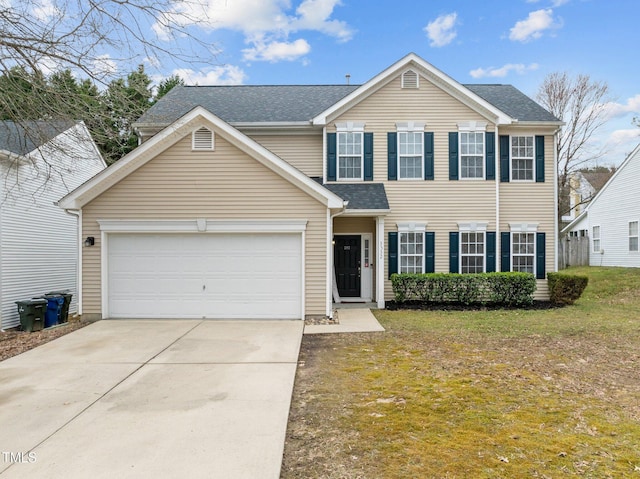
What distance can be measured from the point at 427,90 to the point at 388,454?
11.7 m

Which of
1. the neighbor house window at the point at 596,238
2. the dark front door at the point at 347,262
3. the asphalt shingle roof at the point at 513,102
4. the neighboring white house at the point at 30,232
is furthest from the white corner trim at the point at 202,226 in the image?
the neighbor house window at the point at 596,238

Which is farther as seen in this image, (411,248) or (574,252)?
(574,252)

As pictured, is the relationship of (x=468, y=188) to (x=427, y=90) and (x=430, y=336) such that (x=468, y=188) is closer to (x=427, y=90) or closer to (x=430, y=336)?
(x=427, y=90)

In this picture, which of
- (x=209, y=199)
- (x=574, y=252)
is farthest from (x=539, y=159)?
(x=574, y=252)

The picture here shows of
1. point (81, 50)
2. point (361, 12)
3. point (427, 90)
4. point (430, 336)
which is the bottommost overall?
point (430, 336)

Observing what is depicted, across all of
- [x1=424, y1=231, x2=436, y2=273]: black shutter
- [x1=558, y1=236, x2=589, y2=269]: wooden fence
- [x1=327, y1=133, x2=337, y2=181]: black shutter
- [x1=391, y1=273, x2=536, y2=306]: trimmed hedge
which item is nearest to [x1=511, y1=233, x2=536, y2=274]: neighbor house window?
[x1=391, y1=273, x2=536, y2=306]: trimmed hedge

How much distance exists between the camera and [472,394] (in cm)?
508

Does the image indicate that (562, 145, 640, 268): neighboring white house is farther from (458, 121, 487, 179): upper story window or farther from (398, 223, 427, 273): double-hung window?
(398, 223, 427, 273): double-hung window

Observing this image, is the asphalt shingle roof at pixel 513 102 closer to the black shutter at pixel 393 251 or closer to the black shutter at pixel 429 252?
the black shutter at pixel 429 252

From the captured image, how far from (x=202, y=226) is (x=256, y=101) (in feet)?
22.3

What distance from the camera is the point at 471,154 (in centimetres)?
1283

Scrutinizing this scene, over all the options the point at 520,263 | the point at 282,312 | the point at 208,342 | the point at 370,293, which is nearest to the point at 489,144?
the point at 520,263

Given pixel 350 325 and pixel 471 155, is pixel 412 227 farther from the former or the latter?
pixel 350 325

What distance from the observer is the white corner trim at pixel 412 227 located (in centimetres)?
1275
